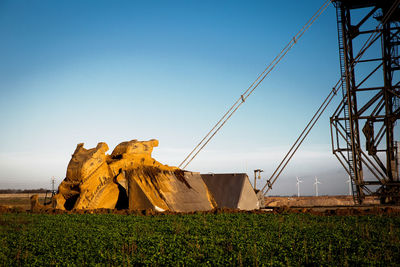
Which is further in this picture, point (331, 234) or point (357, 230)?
point (357, 230)

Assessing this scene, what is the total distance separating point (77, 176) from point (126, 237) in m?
10.9

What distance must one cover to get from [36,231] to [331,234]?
12.2 meters

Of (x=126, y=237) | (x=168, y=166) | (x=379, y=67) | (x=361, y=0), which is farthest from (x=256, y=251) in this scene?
(x=361, y=0)

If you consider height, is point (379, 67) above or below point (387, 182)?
above

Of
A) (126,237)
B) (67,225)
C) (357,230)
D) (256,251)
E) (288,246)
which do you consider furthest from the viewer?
(67,225)

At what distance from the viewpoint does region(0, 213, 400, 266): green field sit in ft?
33.4

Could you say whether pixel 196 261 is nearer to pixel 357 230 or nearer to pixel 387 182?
pixel 357 230

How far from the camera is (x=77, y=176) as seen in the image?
23.1 m

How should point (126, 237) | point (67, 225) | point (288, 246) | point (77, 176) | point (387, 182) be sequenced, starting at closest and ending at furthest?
point (288, 246)
point (126, 237)
point (67, 225)
point (77, 176)
point (387, 182)

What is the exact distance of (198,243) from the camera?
41.0ft

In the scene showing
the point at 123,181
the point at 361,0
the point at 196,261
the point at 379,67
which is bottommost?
the point at 196,261

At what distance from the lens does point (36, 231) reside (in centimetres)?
1534

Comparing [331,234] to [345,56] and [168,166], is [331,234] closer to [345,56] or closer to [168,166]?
[168,166]

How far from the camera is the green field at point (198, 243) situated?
33.4ft
